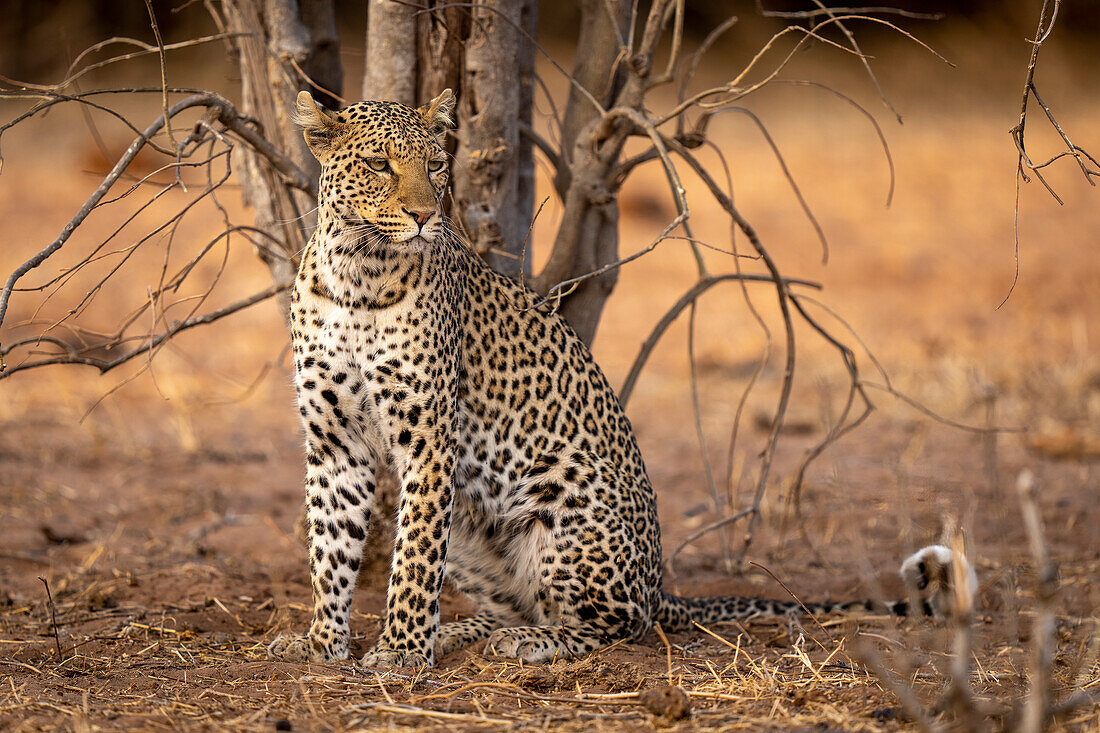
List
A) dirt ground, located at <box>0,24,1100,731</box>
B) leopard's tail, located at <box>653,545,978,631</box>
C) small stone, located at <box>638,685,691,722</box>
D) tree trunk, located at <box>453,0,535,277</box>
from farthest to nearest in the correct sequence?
tree trunk, located at <box>453,0,535,277</box>
leopard's tail, located at <box>653,545,978,631</box>
dirt ground, located at <box>0,24,1100,731</box>
small stone, located at <box>638,685,691,722</box>

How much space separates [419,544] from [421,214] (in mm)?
1245

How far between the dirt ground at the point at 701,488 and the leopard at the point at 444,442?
0.84 feet

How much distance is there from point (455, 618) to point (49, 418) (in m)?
5.50

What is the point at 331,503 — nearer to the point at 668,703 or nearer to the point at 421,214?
the point at 421,214

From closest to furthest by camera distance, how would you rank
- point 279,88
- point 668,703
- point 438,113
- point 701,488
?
point 668,703 → point 438,113 → point 279,88 → point 701,488

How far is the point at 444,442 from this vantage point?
4184mm

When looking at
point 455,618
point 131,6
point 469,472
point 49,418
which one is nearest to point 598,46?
point 469,472

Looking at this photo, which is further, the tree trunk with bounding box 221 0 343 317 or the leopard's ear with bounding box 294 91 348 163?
the tree trunk with bounding box 221 0 343 317

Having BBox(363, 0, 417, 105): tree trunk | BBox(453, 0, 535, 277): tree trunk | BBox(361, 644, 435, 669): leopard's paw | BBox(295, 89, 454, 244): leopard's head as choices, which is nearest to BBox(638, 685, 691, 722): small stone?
BBox(361, 644, 435, 669): leopard's paw

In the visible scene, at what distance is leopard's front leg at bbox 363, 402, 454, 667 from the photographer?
4.09 metres

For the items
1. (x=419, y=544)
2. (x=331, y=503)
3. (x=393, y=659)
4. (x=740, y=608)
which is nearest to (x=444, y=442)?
(x=419, y=544)

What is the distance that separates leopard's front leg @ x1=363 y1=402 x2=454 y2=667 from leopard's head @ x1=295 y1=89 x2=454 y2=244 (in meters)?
0.78

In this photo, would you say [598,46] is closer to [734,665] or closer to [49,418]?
[734,665]

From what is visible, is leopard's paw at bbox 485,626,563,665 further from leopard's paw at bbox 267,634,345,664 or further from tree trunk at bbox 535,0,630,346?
tree trunk at bbox 535,0,630,346
